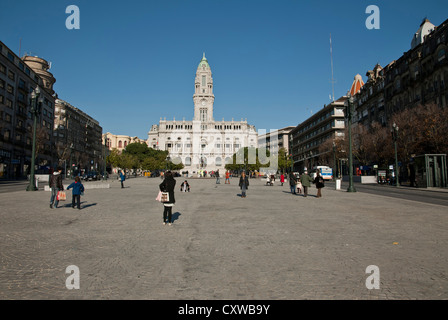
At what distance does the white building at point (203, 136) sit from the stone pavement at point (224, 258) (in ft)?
396

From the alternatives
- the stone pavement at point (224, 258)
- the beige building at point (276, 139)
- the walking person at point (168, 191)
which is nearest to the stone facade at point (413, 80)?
the stone pavement at point (224, 258)

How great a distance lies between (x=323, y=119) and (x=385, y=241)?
75778 mm

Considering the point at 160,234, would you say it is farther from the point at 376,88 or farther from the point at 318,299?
the point at 376,88

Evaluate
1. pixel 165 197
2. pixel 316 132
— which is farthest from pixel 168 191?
pixel 316 132

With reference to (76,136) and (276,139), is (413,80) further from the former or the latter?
(276,139)

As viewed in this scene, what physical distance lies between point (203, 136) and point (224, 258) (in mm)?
128867

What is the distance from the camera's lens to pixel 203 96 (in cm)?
13525

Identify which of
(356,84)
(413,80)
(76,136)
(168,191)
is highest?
(356,84)

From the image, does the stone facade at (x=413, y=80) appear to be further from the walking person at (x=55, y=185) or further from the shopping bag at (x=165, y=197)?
the walking person at (x=55, y=185)

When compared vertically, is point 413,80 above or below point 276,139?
below

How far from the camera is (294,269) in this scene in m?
4.36

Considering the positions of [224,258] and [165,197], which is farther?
[165,197]

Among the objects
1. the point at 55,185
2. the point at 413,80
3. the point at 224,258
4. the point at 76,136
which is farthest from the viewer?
the point at 76,136

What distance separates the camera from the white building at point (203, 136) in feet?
431
